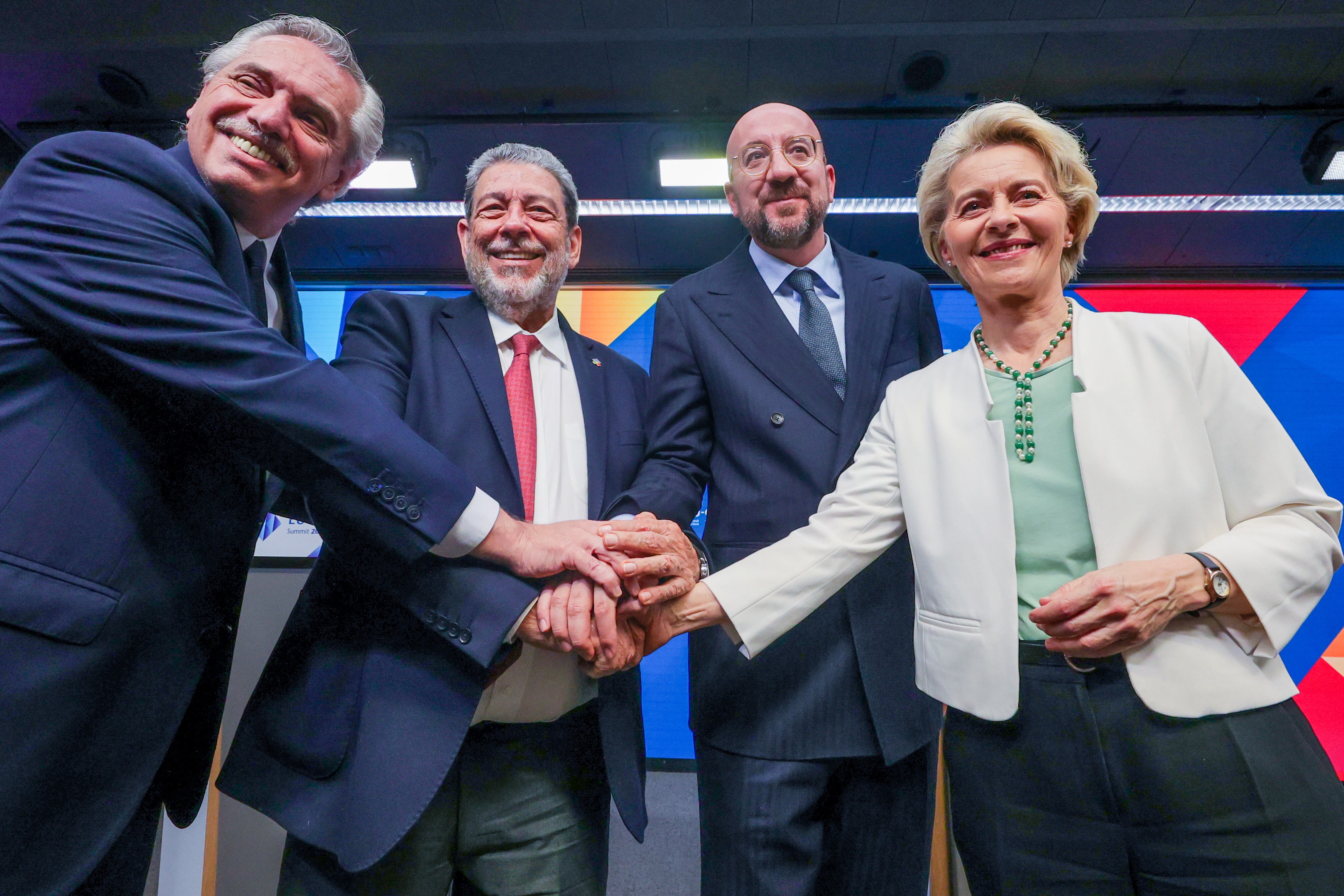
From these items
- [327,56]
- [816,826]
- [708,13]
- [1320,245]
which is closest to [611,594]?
[816,826]

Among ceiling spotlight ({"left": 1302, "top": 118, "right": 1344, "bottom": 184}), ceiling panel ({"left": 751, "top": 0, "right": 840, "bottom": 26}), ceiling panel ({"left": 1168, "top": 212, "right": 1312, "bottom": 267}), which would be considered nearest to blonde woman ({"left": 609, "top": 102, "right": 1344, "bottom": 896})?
ceiling panel ({"left": 751, "top": 0, "right": 840, "bottom": 26})

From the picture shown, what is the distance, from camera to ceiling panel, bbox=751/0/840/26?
3.62 m

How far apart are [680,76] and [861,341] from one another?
3.39 meters

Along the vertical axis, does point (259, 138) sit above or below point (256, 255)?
above

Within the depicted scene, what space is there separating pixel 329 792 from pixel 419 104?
14.5 feet

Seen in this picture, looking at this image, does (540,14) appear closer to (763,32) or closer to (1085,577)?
(763,32)

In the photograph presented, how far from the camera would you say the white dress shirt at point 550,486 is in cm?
121

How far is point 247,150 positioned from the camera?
1.29 meters

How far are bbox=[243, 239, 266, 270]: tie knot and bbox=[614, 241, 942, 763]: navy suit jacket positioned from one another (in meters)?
0.81

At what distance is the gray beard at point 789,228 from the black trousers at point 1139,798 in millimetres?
1003

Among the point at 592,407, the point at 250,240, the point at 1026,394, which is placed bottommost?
the point at 1026,394

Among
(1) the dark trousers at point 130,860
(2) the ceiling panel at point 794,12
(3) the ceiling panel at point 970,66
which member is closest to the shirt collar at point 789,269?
(1) the dark trousers at point 130,860

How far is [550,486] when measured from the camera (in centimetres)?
134

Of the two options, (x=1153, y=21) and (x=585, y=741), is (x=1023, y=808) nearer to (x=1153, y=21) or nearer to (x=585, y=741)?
(x=585, y=741)
